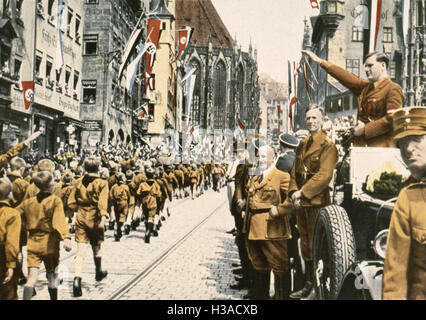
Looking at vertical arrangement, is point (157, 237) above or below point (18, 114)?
below

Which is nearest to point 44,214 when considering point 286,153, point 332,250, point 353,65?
point 286,153

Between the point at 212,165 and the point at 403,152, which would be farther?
the point at 212,165

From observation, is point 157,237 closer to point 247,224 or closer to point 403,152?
point 247,224

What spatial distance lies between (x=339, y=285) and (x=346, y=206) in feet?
2.42

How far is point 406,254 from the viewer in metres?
2.67

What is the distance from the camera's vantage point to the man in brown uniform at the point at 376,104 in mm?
4535

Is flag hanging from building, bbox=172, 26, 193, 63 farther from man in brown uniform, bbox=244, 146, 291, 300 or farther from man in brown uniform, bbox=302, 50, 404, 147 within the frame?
man in brown uniform, bbox=302, 50, 404, 147

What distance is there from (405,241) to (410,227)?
0.26ft

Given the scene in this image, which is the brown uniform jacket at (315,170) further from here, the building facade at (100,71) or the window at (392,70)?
the building facade at (100,71)

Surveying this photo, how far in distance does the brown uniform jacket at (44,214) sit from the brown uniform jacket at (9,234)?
0.92 meters

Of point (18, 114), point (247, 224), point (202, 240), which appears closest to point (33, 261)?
point (247, 224)

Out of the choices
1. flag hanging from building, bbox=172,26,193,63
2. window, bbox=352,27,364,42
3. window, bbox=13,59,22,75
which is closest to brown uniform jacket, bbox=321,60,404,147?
window, bbox=352,27,364,42

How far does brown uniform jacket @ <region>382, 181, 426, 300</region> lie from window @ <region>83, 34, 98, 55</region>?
1059 inches

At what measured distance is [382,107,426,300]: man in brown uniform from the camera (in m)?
2.67
